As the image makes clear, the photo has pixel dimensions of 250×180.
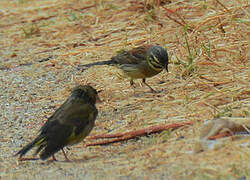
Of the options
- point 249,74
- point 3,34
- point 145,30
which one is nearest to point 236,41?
point 249,74

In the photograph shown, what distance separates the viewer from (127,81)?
8500mm

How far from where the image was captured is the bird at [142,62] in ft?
25.4

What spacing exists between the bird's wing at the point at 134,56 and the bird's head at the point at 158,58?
0.77 ft

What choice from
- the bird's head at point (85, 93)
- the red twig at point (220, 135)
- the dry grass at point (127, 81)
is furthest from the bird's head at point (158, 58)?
the red twig at point (220, 135)

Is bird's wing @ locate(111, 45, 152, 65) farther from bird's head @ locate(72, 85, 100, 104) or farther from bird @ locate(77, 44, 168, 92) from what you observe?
bird's head @ locate(72, 85, 100, 104)

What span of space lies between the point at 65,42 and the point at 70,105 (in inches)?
180

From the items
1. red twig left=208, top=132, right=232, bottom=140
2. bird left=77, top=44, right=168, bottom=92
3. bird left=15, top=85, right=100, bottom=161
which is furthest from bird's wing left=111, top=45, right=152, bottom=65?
red twig left=208, top=132, right=232, bottom=140

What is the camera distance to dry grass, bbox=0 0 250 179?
16.8ft

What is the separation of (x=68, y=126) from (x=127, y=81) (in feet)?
9.42

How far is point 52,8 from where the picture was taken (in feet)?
41.0

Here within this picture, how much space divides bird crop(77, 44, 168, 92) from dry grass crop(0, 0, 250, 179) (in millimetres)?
208

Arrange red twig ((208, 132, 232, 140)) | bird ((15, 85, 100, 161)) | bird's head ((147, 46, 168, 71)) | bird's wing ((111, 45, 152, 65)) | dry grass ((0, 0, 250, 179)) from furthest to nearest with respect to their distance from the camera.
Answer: bird's wing ((111, 45, 152, 65)), bird's head ((147, 46, 168, 71)), bird ((15, 85, 100, 161)), red twig ((208, 132, 232, 140)), dry grass ((0, 0, 250, 179))

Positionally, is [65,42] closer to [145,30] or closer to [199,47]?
[145,30]

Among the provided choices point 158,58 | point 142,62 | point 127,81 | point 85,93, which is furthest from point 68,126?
point 127,81
